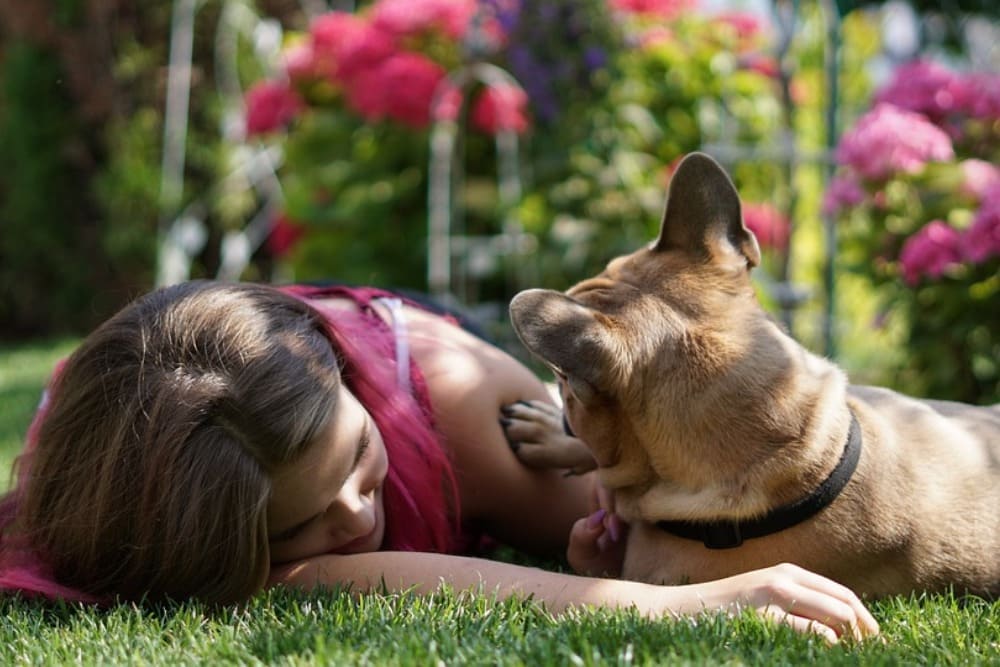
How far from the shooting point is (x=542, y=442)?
120 inches

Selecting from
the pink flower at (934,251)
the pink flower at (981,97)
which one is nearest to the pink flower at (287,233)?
the pink flower at (981,97)

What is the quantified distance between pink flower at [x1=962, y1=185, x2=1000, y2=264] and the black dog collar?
2173 mm

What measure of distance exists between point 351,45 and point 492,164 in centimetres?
123

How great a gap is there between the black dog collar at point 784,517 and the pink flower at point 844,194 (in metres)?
2.65

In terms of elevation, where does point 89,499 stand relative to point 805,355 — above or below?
below

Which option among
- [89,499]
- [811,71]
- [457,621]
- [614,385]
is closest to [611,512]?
[614,385]

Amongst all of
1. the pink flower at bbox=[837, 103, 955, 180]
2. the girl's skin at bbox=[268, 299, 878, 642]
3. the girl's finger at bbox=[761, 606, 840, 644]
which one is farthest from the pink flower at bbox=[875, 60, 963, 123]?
the girl's finger at bbox=[761, 606, 840, 644]

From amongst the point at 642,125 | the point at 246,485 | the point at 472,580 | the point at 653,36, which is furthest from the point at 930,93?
the point at 246,485

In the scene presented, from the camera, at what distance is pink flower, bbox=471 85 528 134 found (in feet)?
22.3

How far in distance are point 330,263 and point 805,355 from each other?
5.89 m

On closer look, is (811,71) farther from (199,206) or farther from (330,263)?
(199,206)

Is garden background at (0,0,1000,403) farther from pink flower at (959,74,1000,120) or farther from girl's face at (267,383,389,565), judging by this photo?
girl's face at (267,383,389,565)

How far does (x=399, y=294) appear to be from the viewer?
3.84 meters

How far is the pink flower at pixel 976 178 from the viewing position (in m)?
4.64
